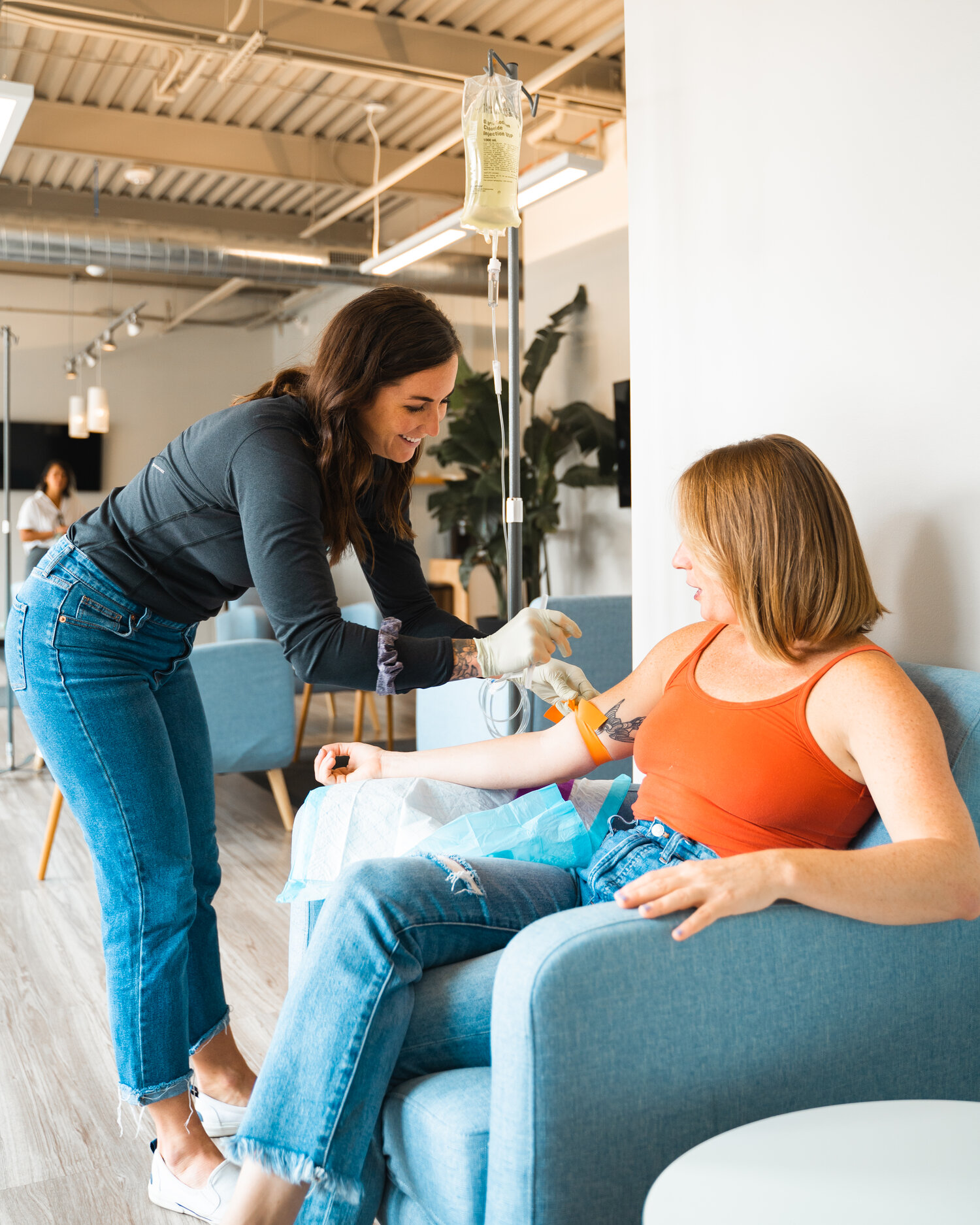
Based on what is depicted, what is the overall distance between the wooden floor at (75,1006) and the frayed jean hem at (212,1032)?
0.18 meters

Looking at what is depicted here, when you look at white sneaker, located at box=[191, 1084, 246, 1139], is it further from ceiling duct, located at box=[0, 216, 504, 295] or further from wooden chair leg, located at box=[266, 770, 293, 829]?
ceiling duct, located at box=[0, 216, 504, 295]

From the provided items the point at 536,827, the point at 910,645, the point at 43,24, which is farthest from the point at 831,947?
the point at 43,24

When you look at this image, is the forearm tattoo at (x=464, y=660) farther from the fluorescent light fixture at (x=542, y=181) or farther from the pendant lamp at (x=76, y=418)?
the pendant lamp at (x=76, y=418)

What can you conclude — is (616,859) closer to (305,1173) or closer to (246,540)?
(305,1173)

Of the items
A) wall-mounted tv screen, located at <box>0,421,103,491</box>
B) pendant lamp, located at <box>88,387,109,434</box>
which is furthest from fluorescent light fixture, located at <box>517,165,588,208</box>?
wall-mounted tv screen, located at <box>0,421,103,491</box>

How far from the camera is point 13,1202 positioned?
1.57m

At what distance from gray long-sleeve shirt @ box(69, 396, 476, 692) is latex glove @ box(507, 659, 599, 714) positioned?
0.23 meters

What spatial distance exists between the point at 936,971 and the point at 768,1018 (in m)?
0.21

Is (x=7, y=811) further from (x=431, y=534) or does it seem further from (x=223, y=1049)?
(x=431, y=534)

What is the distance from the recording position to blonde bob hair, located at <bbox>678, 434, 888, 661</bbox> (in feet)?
4.35

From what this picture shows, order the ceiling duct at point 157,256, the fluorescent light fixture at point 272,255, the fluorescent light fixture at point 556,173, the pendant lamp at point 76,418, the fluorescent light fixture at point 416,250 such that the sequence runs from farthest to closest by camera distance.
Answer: the pendant lamp at point 76,418
the fluorescent light fixture at point 272,255
the ceiling duct at point 157,256
the fluorescent light fixture at point 416,250
the fluorescent light fixture at point 556,173

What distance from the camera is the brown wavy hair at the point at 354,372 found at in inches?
56.4

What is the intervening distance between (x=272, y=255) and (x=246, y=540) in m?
5.33

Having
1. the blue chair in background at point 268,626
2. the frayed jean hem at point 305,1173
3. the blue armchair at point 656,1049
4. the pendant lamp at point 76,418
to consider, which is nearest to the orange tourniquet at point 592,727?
the blue armchair at point 656,1049
